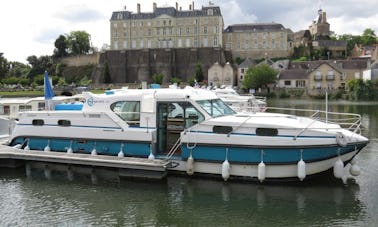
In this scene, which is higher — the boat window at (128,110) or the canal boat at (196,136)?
the boat window at (128,110)

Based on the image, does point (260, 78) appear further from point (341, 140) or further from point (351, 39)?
point (341, 140)

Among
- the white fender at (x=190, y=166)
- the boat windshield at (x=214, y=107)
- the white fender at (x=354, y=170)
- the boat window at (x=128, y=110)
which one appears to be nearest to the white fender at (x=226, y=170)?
the white fender at (x=190, y=166)

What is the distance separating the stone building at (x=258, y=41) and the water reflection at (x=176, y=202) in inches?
4442

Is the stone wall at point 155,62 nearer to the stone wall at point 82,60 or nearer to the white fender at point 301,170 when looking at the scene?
the stone wall at point 82,60

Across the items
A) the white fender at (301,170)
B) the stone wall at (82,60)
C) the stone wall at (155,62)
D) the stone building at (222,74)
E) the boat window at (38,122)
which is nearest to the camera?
the white fender at (301,170)

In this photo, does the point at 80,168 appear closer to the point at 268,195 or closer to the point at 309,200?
the point at 268,195

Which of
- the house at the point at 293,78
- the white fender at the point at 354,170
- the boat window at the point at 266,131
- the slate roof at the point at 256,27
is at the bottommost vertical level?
the white fender at the point at 354,170

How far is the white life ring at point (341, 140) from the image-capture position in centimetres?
1238

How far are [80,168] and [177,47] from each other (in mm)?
106414

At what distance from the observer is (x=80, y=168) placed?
15.6 metres

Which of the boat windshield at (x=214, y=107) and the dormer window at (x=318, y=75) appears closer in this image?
the boat windshield at (x=214, y=107)

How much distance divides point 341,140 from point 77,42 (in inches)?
5315

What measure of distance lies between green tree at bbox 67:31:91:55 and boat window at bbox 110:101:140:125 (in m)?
128

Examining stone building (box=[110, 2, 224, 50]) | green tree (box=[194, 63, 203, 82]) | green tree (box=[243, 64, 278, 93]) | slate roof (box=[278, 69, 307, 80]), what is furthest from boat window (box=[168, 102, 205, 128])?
stone building (box=[110, 2, 224, 50])
